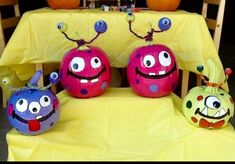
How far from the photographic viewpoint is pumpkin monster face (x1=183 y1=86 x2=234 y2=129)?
1.22 metres

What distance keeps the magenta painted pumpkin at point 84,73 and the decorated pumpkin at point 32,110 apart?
19 centimetres

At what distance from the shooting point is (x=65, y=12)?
1555 mm

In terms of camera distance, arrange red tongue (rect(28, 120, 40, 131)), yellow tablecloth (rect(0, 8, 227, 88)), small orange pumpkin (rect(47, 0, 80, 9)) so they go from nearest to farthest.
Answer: red tongue (rect(28, 120, 40, 131))
yellow tablecloth (rect(0, 8, 227, 88))
small orange pumpkin (rect(47, 0, 80, 9))

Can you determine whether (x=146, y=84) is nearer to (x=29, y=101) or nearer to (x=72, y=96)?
(x=72, y=96)

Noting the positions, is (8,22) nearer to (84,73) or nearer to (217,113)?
(84,73)

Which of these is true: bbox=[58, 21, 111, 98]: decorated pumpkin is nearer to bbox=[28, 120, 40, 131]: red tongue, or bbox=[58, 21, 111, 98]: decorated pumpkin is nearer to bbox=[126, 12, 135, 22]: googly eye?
bbox=[126, 12, 135, 22]: googly eye

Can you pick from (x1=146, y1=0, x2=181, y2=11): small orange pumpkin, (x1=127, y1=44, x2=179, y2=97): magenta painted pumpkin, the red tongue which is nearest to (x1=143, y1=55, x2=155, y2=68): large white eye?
(x1=127, y1=44, x2=179, y2=97): magenta painted pumpkin

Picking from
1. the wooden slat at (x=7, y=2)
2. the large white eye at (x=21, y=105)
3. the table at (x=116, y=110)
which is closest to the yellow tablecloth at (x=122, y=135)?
the table at (x=116, y=110)

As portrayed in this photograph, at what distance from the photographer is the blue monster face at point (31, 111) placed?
1153 mm

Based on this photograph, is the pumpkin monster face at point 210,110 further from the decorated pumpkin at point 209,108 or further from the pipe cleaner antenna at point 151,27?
the pipe cleaner antenna at point 151,27

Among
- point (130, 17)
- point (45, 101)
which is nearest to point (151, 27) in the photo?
point (130, 17)

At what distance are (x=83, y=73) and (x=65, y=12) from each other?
1.20 ft

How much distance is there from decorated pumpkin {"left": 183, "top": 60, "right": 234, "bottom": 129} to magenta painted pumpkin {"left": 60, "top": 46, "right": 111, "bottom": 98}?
0.39 metres

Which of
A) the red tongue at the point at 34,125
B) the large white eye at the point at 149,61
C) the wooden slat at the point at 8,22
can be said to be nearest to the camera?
the red tongue at the point at 34,125
